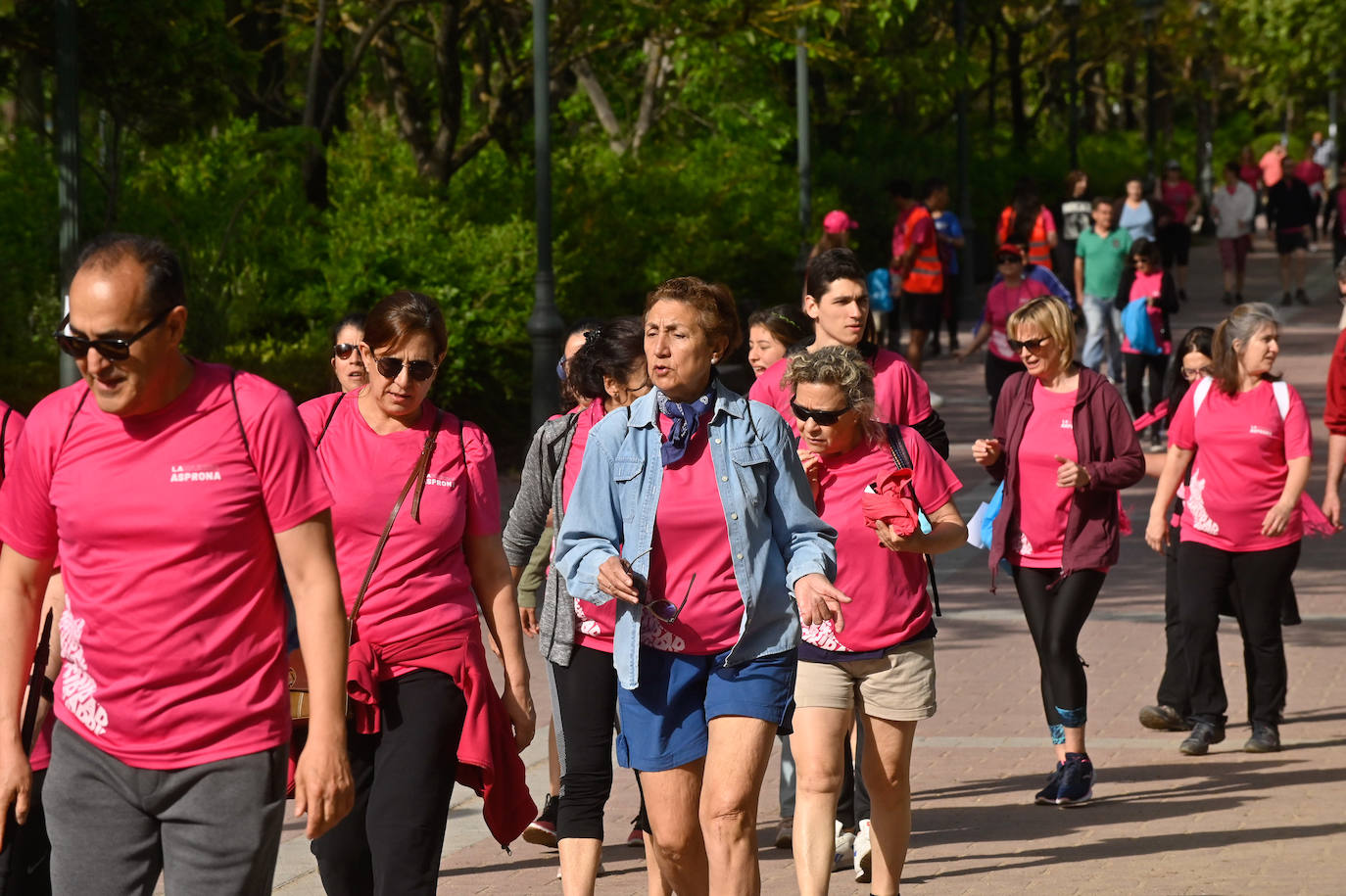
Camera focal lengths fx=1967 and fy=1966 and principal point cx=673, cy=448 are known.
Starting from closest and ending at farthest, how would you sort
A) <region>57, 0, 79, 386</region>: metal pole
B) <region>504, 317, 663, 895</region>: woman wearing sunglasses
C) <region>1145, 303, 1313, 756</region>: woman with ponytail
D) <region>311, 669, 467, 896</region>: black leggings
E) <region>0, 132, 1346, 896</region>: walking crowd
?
<region>0, 132, 1346, 896</region>: walking crowd
<region>311, 669, 467, 896</region>: black leggings
<region>504, 317, 663, 895</region>: woman wearing sunglasses
<region>1145, 303, 1313, 756</region>: woman with ponytail
<region>57, 0, 79, 386</region>: metal pole

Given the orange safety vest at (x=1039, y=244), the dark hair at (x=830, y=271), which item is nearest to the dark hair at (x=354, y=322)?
the dark hair at (x=830, y=271)

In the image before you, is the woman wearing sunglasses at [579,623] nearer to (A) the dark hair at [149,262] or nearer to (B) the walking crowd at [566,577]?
(B) the walking crowd at [566,577]

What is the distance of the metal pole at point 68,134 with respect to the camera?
33.2 ft

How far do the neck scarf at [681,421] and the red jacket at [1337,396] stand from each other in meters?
4.41

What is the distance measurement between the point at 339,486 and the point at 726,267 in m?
15.8

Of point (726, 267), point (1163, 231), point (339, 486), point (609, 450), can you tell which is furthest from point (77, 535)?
point (1163, 231)

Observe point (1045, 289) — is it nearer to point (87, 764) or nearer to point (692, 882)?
point (692, 882)

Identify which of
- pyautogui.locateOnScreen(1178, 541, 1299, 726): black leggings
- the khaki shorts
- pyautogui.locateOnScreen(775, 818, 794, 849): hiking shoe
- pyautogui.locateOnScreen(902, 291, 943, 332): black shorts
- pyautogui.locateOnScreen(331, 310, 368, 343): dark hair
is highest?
pyautogui.locateOnScreen(331, 310, 368, 343): dark hair

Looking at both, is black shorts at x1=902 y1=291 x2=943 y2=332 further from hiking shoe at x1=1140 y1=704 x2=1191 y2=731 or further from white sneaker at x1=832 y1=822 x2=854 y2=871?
white sneaker at x1=832 y1=822 x2=854 y2=871

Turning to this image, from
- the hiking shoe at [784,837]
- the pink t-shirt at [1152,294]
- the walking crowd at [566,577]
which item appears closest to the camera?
the walking crowd at [566,577]

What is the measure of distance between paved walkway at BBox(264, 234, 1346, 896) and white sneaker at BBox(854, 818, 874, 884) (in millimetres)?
49

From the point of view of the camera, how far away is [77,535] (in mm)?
3521

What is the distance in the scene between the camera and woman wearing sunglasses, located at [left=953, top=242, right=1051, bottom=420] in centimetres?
1427

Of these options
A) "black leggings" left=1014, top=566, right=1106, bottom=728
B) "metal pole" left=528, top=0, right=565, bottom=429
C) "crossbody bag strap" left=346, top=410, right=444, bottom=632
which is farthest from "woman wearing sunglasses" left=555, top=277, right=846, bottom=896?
"metal pole" left=528, top=0, right=565, bottom=429
